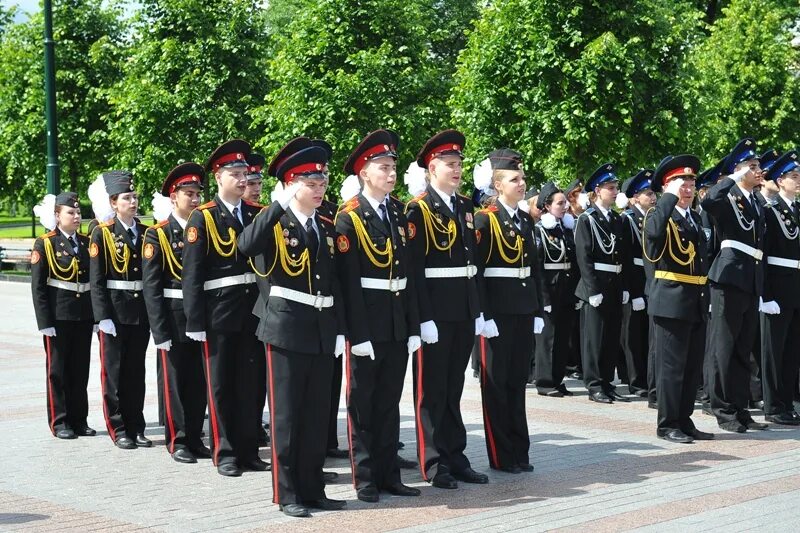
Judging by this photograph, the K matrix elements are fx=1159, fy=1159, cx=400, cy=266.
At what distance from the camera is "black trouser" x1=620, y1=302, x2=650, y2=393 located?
39.3 feet

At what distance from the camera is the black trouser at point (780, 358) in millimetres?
10273

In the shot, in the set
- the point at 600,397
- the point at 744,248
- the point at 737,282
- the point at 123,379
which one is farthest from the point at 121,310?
the point at 744,248

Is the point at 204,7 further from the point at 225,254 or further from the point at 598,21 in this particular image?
the point at 225,254

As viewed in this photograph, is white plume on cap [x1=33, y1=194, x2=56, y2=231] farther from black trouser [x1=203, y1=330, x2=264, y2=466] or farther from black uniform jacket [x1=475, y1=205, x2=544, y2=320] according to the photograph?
black uniform jacket [x1=475, y1=205, x2=544, y2=320]

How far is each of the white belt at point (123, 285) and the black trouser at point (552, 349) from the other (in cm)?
438

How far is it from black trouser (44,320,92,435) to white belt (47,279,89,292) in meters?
0.28

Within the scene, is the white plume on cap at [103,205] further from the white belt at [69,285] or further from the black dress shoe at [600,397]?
the black dress shoe at [600,397]

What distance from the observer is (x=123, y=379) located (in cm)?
956

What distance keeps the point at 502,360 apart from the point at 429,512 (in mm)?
1665

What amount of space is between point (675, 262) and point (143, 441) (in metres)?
4.57

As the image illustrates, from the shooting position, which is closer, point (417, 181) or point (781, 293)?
point (417, 181)

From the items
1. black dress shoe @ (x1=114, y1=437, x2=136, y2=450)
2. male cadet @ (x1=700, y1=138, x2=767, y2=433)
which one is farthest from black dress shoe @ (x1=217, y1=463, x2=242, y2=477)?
male cadet @ (x1=700, y1=138, x2=767, y2=433)

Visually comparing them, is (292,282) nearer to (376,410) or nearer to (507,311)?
(376,410)

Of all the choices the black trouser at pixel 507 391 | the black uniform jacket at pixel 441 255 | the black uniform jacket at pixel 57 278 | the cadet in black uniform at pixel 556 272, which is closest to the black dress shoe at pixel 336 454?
the black trouser at pixel 507 391
